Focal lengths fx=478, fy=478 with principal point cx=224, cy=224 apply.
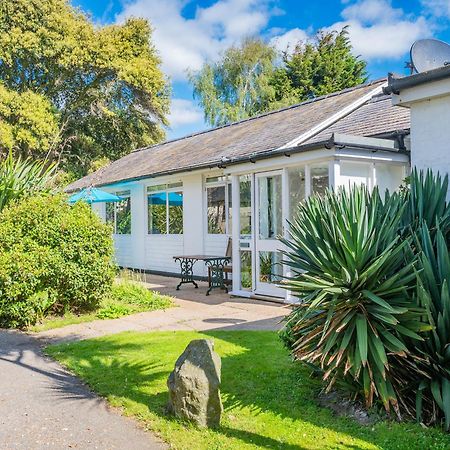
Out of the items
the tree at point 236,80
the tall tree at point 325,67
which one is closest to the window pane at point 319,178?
the tall tree at point 325,67

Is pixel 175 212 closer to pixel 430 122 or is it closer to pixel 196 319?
pixel 196 319

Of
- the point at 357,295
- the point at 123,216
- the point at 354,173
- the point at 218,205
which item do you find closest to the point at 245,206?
the point at 354,173

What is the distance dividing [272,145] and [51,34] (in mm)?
20691

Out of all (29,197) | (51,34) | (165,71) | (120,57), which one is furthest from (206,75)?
(29,197)

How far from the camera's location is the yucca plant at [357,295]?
14.1ft

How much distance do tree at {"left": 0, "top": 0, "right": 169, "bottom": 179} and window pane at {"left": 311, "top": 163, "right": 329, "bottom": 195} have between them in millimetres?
18139

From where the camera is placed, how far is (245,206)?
468 inches

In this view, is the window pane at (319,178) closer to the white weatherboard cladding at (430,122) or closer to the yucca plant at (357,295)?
the white weatherboard cladding at (430,122)

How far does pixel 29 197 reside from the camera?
1012cm

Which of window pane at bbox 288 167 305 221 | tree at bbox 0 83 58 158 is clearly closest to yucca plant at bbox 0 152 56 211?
window pane at bbox 288 167 305 221

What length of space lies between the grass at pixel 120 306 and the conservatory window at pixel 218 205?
3.78 meters

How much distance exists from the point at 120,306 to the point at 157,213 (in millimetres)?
8248

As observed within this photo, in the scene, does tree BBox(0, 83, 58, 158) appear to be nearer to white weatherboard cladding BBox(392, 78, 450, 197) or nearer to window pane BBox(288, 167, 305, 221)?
window pane BBox(288, 167, 305, 221)

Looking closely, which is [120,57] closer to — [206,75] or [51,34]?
[51,34]
